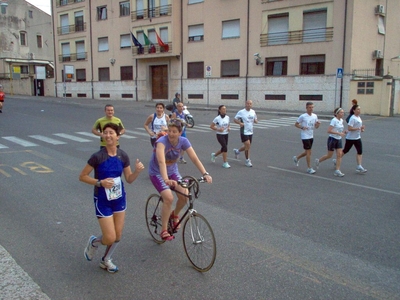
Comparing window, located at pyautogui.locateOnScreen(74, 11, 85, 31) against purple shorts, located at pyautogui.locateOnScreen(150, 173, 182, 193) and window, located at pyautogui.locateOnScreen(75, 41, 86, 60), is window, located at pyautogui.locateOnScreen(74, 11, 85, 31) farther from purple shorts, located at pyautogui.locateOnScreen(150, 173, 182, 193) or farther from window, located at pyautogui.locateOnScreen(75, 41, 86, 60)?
purple shorts, located at pyautogui.locateOnScreen(150, 173, 182, 193)

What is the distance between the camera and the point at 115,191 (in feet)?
13.5

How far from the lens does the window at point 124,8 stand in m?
40.5

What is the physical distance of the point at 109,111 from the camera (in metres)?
8.08

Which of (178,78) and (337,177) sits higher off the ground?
(178,78)

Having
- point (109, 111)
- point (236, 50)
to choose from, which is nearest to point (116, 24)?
point (236, 50)

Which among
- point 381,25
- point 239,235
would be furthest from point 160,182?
point 381,25

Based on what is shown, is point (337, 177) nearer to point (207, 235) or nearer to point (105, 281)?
point (207, 235)

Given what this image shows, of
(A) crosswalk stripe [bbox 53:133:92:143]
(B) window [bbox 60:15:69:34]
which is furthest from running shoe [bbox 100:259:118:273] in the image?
(B) window [bbox 60:15:69:34]

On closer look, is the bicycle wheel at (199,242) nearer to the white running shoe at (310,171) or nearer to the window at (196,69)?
the white running shoe at (310,171)

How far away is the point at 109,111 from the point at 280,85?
79.8ft

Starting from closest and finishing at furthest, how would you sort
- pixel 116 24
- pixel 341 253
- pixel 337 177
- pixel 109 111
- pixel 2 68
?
pixel 341 253, pixel 109 111, pixel 337 177, pixel 116 24, pixel 2 68

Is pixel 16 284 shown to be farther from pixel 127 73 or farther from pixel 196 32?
pixel 127 73

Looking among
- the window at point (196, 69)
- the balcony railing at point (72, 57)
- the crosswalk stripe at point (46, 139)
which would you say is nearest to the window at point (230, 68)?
the window at point (196, 69)

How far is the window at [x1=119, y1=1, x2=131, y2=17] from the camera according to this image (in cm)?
4051
